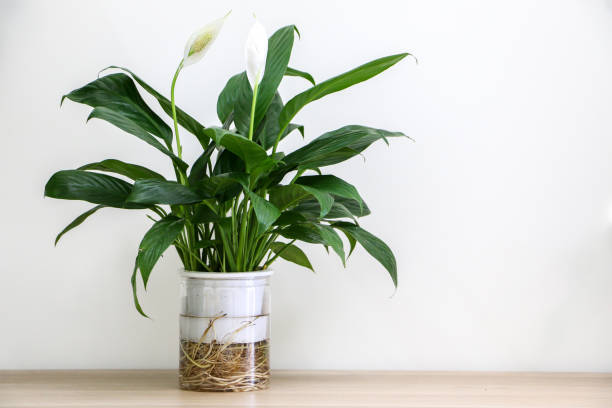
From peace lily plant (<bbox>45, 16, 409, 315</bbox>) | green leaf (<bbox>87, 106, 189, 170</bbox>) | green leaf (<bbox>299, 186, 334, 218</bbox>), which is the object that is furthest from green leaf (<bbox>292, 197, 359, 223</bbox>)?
green leaf (<bbox>87, 106, 189, 170</bbox>)

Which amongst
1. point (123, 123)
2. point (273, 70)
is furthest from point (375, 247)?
point (123, 123)

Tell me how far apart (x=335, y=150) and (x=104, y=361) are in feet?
2.27

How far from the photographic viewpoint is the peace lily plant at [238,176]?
89 centimetres

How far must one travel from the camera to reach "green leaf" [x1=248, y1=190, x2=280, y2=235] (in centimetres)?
84

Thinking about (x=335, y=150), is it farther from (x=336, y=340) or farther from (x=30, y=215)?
(x=30, y=215)

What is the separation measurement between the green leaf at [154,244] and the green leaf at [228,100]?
0.83 feet

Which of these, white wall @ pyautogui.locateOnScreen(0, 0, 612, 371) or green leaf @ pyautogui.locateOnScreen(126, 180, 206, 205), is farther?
white wall @ pyautogui.locateOnScreen(0, 0, 612, 371)

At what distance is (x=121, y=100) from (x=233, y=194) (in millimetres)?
247

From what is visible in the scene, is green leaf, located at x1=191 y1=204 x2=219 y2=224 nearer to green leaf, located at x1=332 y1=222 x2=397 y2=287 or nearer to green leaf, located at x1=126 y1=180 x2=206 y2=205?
green leaf, located at x1=126 y1=180 x2=206 y2=205

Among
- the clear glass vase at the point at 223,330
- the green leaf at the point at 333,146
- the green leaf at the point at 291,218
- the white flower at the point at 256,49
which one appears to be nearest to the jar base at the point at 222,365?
the clear glass vase at the point at 223,330

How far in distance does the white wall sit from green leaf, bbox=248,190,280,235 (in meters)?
0.41

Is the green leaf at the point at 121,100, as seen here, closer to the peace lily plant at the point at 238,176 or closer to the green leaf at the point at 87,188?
the peace lily plant at the point at 238,176

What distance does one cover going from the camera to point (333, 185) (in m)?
0.94

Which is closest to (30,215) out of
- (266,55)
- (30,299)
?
(30,299)
